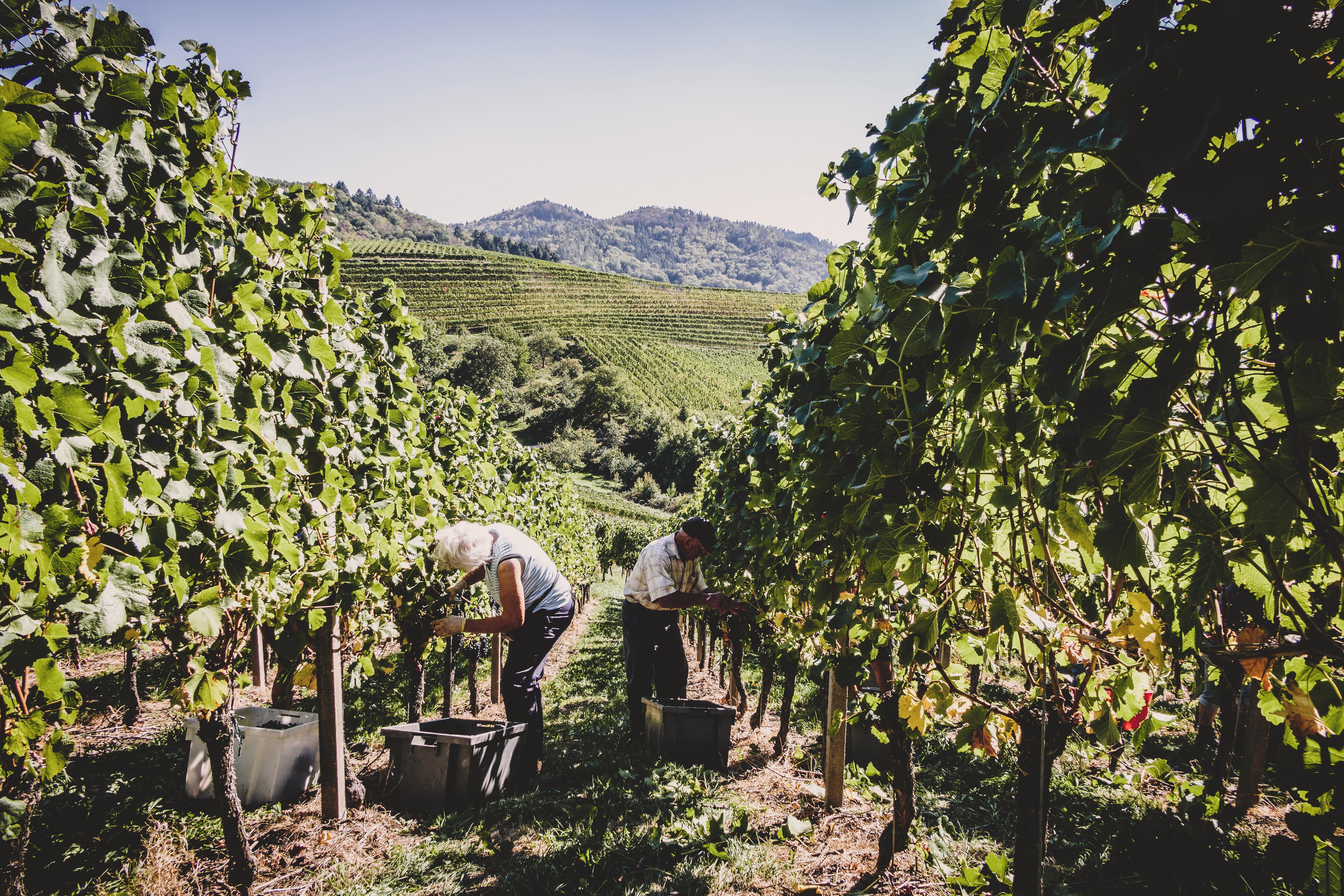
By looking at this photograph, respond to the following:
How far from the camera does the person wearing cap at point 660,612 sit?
451 centimetres

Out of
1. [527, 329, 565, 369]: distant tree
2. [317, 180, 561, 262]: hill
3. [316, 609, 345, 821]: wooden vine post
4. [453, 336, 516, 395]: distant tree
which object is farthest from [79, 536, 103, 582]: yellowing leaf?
[317, 180, 561, 262]: hill

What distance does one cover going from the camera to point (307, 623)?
2932 mm

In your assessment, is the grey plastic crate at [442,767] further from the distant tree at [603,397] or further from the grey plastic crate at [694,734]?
the distant tree at [603,397]

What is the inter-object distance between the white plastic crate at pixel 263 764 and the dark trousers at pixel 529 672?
1182 millimetres

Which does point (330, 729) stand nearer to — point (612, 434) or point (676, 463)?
point (676, 463)

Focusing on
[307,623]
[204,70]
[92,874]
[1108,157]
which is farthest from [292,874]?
[1108,157]

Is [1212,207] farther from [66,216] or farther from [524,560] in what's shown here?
[524,560]

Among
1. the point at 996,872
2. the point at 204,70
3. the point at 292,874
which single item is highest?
the point at 204,70

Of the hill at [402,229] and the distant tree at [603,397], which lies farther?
the hill at [402,229]

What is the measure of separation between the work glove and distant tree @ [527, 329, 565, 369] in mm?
66035

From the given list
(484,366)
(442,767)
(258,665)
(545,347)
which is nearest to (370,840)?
(442,767)

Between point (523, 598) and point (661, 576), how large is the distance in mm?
1174

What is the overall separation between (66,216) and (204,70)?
131 centimetres

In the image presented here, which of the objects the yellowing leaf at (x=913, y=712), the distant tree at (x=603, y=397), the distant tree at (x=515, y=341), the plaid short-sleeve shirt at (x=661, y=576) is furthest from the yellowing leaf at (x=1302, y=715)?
the distant tree at (x=515, y=341)
